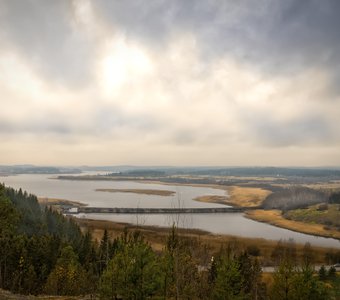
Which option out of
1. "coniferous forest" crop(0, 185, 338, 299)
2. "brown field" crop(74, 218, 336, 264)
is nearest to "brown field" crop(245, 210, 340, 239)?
"brown field" crop(74, 218, 336, 264)

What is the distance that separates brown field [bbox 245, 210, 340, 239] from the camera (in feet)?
314

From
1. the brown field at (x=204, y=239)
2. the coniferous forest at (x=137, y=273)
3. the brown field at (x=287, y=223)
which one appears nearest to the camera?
the coniferous forest at (x=137, y=273)

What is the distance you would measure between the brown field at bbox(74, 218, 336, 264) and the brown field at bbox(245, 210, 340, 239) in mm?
22201

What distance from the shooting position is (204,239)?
78000 mm

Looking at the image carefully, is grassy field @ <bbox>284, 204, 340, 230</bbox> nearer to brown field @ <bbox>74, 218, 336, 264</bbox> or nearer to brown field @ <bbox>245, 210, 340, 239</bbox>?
brown field @ <bbox>245, 210, 340, 239</bbox>

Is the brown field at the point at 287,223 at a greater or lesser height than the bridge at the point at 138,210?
lesser

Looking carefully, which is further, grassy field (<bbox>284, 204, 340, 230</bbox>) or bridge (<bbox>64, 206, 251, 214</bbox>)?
bridge (<bbox>64, 206, 251, 214</bbox>)

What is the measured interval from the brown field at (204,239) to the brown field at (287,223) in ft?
72.8

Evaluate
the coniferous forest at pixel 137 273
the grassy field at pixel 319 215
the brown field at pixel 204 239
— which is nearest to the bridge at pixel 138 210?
the brown field at pixel 204 239

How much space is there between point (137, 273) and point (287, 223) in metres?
88.4

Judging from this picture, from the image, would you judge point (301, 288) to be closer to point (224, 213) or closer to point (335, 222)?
point (335, 222)

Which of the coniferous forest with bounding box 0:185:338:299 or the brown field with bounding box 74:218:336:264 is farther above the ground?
the coniferous forest with bounding box 0:185:338:299

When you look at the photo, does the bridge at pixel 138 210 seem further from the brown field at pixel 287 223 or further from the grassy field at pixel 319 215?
the grassy field at pixel 319 215

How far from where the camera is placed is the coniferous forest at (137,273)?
28.8 meters
